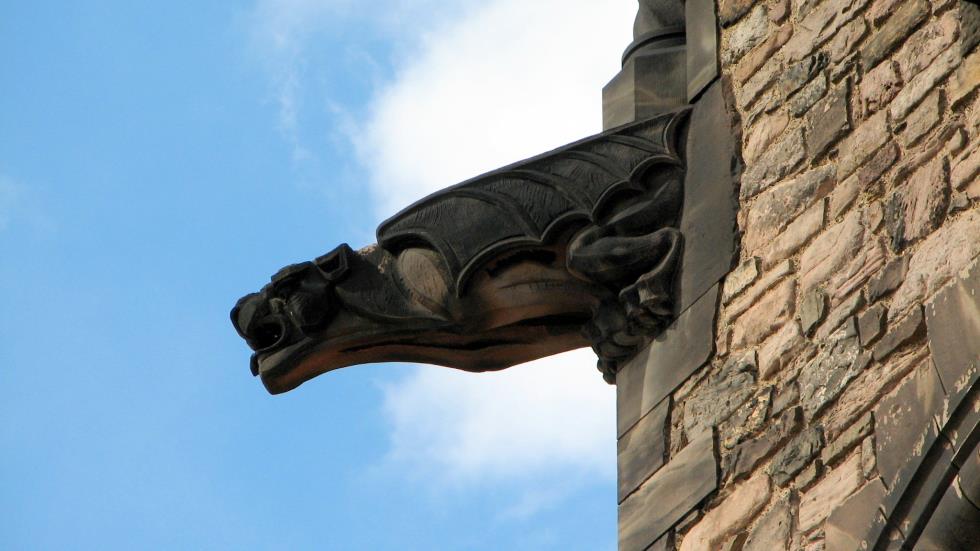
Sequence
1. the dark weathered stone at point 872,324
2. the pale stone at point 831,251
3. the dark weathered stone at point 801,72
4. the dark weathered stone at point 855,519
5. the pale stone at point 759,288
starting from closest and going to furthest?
the dark weathered stone at point 855,519
the dark weathered stone at point 872,324
the pale stone at point 831,251
the pale stone at point 759,288
the dark weathered stone at point 801,72

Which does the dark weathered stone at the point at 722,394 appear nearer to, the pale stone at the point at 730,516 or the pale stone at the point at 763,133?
the pale stone at the point at 730,516

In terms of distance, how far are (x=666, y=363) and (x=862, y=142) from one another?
0.76 meters

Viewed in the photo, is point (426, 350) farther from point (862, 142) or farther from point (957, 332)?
point (957, 332)

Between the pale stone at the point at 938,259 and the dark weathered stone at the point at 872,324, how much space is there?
26 mm

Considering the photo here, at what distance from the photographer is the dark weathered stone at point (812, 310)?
15.4 feet

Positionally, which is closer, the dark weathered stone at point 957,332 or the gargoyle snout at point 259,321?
the dark weathered stone at point 957,332

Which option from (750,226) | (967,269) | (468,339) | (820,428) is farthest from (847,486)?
(468,339)

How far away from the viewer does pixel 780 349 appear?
4789 millimetres

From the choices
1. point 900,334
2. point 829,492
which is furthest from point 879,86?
point 829,492

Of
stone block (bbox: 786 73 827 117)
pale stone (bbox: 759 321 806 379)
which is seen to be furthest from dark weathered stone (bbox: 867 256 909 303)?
stone block (bbox: 786 73 827 117)

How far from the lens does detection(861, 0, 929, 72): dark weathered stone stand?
4.80 m

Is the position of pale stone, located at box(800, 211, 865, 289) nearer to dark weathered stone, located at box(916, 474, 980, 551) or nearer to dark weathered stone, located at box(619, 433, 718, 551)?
dark weathered stone, located at box(619, 433, 718, 551)

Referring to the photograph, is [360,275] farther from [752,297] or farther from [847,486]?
[847,486]

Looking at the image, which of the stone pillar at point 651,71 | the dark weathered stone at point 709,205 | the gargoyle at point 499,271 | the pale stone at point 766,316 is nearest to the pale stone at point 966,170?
the pale stone at point 766,316
